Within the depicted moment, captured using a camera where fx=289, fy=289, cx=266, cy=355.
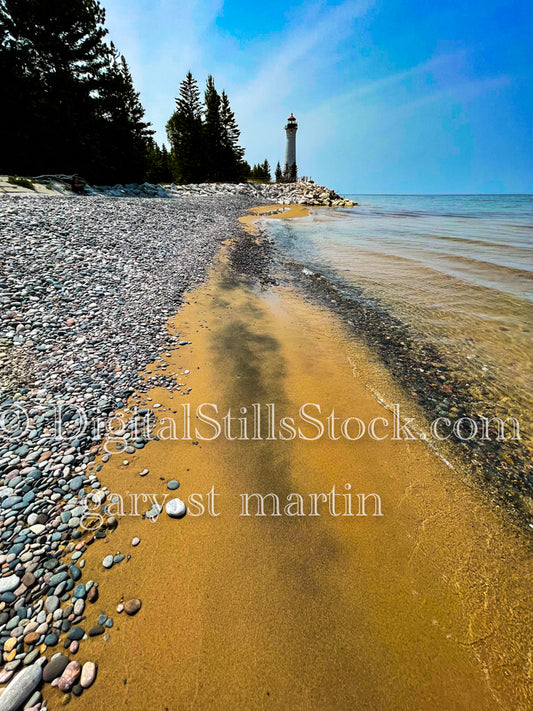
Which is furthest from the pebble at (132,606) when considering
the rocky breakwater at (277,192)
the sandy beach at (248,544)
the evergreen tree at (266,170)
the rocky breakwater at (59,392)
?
the evergreen tree at (266,170)

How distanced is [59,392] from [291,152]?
83.9 metres

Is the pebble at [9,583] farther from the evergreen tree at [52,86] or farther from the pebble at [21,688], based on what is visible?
the evergreen tree at [52,86]

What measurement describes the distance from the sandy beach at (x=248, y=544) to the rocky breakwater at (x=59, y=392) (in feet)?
0.09

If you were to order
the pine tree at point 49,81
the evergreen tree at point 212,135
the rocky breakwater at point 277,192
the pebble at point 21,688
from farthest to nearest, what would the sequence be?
the evergreen tree at point 212,135 < the rocky breakwater at point 277,192 < the pine tree at point 49,81 < the pebble at point 21,688

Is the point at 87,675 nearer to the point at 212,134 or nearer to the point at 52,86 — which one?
the point at 52,86

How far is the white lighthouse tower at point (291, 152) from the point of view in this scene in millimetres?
70500

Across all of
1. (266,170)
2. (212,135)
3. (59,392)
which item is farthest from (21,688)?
(266,170)

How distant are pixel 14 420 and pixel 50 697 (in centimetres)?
312

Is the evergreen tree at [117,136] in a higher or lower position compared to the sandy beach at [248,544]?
higher

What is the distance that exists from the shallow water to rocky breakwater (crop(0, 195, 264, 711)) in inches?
242

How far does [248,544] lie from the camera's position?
3049 mm

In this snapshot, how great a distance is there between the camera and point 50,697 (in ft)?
6.53

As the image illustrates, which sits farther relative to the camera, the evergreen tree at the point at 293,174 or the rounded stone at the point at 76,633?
the evergreen tree at the point at 293,174

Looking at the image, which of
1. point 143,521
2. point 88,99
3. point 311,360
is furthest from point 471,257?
point 88,99
